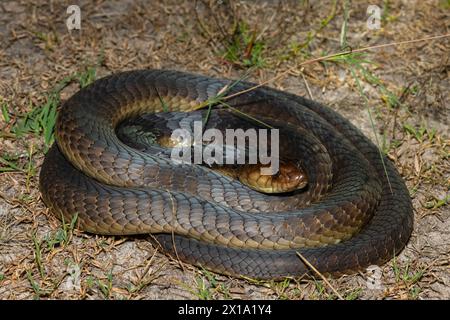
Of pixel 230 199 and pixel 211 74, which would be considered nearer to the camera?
pixel 230 199

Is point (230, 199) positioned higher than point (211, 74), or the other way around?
point (211, 74)

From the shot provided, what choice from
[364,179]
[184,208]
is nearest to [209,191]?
[184,208]
